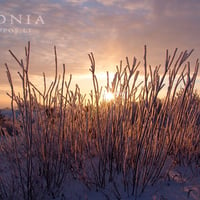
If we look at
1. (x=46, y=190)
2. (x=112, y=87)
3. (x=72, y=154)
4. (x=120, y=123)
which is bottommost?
(x=46, y=190)

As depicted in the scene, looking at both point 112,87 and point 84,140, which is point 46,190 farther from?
point 112,87

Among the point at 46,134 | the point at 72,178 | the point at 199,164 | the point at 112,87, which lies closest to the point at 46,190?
the point at 72,178

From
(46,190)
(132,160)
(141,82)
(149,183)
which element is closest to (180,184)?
(149,183)

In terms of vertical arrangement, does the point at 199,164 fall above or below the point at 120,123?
below

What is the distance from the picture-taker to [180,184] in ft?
8.27

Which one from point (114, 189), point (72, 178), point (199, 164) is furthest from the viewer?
point (199, 164)

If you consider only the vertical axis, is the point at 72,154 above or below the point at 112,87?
below

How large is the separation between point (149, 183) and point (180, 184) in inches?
11.0

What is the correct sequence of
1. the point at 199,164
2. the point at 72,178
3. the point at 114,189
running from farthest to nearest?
1. the point at 199,164
2. the point at 72,178
3. the point at 114,189

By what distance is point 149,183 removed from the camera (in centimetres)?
259

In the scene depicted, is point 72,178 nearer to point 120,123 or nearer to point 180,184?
point 120,123

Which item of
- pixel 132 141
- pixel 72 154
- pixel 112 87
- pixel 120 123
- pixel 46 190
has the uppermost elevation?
pixel 112 87

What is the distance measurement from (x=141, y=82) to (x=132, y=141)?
0.56 m

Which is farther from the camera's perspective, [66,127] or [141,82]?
[66,127]
